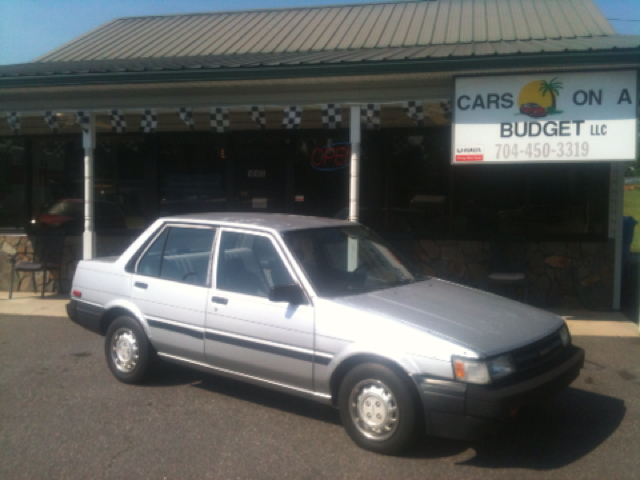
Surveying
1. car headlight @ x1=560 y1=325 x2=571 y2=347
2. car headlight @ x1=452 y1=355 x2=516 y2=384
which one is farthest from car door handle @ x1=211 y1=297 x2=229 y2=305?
car headlight @ x1=560 y1=325 x2=571 y2=347

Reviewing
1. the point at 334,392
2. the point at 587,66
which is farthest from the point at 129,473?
the point at 587,66

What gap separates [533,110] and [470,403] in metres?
5.34

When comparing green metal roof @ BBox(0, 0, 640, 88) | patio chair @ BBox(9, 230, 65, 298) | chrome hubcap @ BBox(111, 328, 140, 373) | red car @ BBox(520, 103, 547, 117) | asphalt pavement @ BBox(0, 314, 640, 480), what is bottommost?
asphalt pavement @ BBox(0, 314, 640, 480)

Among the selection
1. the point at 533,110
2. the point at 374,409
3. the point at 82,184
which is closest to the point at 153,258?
the point at 374,409

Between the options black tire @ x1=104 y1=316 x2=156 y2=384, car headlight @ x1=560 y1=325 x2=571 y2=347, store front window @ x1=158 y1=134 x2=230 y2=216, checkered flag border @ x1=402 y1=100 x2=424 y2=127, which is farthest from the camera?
store front window @ x1=158 y1=134 x2=230 y2=216

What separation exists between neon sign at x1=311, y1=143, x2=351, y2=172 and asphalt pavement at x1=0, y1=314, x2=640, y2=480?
546 cm

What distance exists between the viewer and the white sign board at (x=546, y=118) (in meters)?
7.88

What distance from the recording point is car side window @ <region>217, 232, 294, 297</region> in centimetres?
509

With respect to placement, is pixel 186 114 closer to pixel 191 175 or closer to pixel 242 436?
pixel 191 175

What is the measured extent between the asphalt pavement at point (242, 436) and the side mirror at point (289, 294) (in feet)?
3.41

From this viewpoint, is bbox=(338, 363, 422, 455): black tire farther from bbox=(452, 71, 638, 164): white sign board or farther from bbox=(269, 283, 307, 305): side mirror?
bbox=(452, 71, 638, 164): white sign board

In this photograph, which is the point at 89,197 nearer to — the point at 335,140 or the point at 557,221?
the point at 335,140

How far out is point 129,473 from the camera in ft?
13.6

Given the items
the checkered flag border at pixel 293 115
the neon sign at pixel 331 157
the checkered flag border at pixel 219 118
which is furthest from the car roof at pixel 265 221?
the neon sign at pixel 331 157
